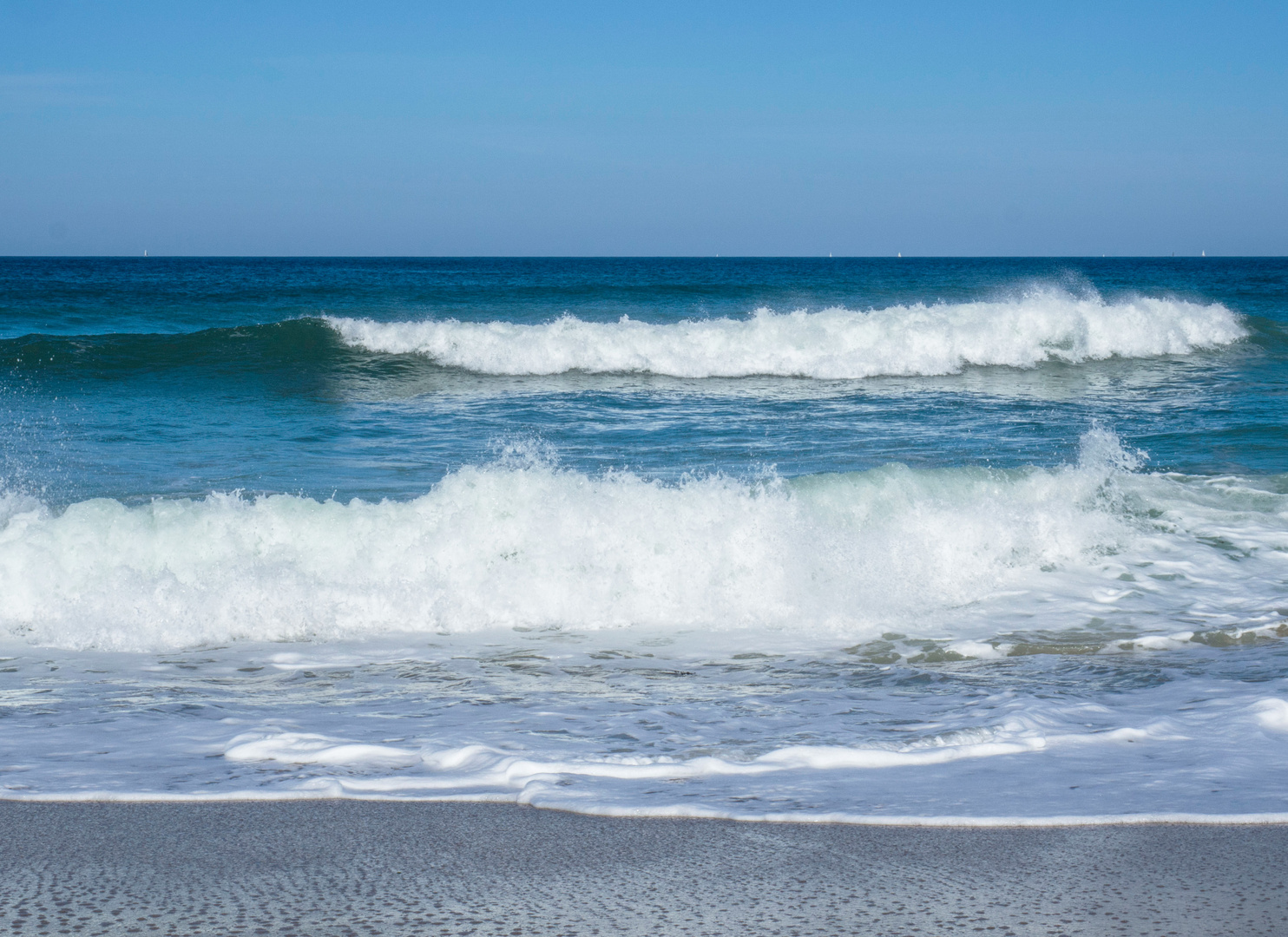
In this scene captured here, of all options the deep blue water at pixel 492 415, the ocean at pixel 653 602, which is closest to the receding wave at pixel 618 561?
the ocean at pixel 653 602

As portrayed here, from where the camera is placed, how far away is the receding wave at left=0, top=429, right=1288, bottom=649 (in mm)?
5535

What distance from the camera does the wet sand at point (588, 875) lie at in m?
2.27

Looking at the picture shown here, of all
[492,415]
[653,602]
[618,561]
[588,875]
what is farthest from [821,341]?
[588,875]

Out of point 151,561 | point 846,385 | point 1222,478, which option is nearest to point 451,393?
point 846,385

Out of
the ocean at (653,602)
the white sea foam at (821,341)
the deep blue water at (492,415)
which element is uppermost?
the white sea foam at (821,341)

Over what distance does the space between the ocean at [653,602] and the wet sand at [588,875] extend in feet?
0.50

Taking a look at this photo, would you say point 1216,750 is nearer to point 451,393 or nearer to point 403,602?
point 403,602

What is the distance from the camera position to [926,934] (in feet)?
7.23

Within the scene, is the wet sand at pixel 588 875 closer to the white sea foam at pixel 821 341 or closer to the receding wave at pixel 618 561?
the receding wave at pixel 618 561

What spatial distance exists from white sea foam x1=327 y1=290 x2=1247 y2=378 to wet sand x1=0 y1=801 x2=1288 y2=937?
1380 centimetres

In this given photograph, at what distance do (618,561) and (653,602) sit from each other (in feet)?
1.34

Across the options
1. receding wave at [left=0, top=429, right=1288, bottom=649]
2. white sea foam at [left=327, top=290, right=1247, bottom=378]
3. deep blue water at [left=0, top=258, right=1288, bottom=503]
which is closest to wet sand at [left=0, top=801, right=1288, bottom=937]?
receding wave at [left=0, top=429, right=1288, bottom=649]

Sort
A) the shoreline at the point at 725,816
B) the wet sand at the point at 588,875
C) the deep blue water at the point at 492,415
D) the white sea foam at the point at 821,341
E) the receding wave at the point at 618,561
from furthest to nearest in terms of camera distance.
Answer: the white sea foam at the point at 821,341
the deep blue water at the point at 492,415
the receding wave at the point at 618,561
the shoreline at the point at 725,816
the wet sand at the point at 588,875

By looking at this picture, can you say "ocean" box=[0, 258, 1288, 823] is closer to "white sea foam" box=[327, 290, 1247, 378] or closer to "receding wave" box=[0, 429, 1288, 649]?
"receding wave" box=[0, 429, 1288, 649]
